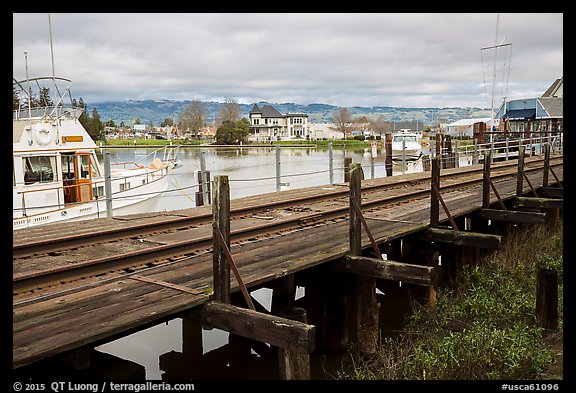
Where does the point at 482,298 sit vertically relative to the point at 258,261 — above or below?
below

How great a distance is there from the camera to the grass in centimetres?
655

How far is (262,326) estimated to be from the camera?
4.82 meters

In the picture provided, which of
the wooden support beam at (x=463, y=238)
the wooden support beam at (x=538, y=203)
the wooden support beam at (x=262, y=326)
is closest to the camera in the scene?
the wooden support beam at (x=262, y=326)

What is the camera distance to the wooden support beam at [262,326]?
4625 mm

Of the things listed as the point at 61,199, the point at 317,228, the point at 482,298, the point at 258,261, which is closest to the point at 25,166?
the point at 61,199

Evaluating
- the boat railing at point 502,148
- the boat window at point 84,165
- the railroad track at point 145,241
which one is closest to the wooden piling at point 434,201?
the railroad track at point 145,241

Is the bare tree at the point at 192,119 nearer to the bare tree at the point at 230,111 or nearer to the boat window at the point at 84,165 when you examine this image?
the bare tree at the point at 230,111

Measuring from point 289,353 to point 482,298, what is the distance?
573 centimetres

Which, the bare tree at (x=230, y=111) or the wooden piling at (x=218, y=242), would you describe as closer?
the wooden piling at (x=218, y=242)

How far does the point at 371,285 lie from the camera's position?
7633 millimetres

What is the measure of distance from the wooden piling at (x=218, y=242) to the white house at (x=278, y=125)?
116 meters

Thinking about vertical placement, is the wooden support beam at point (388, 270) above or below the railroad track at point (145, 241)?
below

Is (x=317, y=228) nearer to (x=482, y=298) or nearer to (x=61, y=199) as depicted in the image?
(x=482, y=298)

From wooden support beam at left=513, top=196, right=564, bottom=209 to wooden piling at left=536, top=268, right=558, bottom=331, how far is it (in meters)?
5.45
